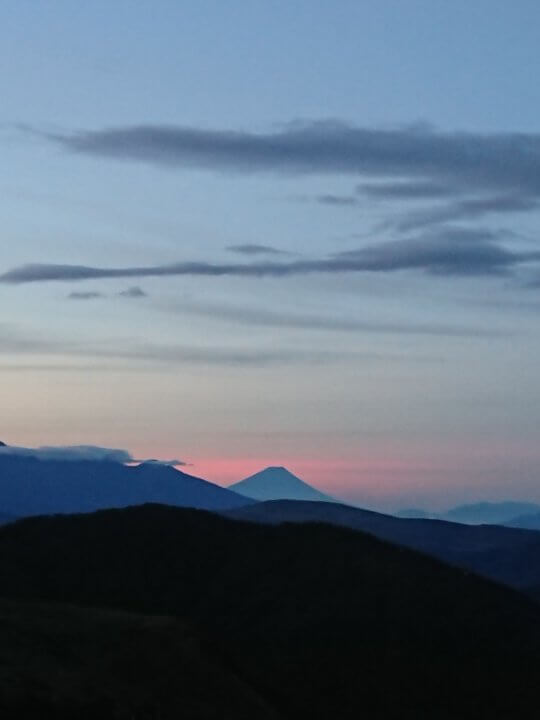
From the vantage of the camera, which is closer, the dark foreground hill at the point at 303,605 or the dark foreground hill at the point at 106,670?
the dark foreground hill at the point at 106,670

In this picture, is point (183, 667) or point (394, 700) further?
point (394, 700)

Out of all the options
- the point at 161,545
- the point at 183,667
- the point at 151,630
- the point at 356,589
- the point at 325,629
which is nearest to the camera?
the point at 183,667

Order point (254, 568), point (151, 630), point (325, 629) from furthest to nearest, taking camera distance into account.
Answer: point (254, 568) < point (325, 629) < point (151, 630)

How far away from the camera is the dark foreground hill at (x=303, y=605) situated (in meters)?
77.4

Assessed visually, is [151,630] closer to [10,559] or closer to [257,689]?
[257,689]

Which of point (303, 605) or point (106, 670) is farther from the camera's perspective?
point (303, 605)

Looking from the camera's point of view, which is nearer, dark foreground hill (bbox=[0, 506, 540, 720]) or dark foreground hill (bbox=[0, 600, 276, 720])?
dark foreground hill (bbox=[0, 600, 276, 720])

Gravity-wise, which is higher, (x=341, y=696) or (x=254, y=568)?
(x=254, y=568)

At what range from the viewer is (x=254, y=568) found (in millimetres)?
108125

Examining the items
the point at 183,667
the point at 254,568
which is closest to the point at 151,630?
the point at 183,667

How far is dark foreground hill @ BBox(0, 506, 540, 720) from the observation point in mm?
77375

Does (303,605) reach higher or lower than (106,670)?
higher

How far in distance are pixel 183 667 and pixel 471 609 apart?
3485cm

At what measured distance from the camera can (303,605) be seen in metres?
97.1
